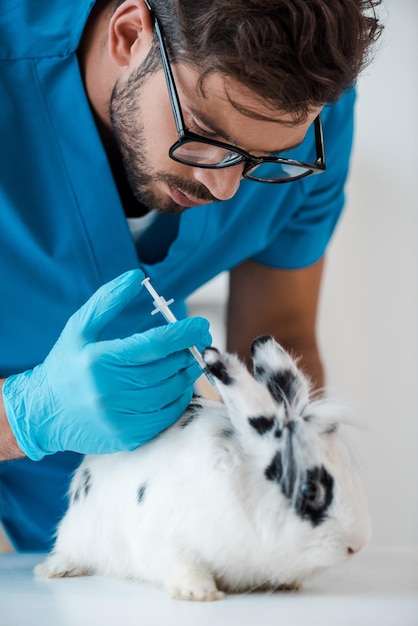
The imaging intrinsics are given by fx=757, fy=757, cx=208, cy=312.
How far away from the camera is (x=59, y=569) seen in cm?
105

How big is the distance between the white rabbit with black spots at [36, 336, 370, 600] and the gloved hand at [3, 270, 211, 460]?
52 mm

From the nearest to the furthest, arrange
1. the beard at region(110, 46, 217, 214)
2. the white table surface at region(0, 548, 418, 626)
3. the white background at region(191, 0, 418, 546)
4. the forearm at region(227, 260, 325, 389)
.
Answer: the white table surface at region(0, 548, 418, 626) < the beard at region(110, 46, 217, 214) < the forearm at region(227, 260, 325, 389) < the white background at region(191, 0, 418, 546)

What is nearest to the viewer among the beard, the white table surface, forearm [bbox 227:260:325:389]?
the white table surface

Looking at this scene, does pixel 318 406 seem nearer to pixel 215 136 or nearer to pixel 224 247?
pixel 215 136

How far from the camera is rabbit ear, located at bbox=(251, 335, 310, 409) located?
95cm

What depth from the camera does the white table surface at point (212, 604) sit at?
0.81 metres

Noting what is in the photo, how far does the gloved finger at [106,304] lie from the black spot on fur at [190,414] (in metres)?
0.17

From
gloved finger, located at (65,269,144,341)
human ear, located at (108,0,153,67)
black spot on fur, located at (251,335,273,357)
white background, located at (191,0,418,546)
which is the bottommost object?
white background, located at (191,0,418,546)

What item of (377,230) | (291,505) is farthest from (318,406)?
(377,230)

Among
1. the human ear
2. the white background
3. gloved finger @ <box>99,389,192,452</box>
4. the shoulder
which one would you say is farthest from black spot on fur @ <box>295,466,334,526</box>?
the white background

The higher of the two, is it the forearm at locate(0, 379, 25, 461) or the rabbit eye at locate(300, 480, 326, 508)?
the forearm at locate(0, 379, 25, 461)

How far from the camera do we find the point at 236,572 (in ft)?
3.01

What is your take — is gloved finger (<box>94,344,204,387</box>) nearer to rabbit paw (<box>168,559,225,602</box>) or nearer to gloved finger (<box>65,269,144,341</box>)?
gloved finger (<box>65,269,144,341</box>)

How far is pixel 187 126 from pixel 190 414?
0.39 metres
